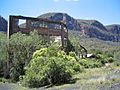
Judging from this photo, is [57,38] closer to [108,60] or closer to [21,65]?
[108,60]

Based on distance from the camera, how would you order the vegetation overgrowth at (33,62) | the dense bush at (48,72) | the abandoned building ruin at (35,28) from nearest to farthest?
the dense bush at (48,72) → the vegetation overgrowth at (33,62) → the abandoned building ruin at (35,28)

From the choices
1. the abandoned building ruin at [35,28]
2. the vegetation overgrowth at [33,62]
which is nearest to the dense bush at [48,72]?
the vegetation overgrowth at [33,62]

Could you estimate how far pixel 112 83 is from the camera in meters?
35.5

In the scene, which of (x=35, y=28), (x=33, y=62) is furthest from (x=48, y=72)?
(x=35, y=28)

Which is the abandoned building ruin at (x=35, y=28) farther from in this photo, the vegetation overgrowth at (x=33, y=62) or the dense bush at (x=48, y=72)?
the dense bush at (x=48, y=72)

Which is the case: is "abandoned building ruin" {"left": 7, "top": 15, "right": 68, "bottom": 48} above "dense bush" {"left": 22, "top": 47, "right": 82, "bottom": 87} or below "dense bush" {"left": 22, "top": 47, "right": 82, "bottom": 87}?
above

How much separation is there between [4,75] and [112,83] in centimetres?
2743

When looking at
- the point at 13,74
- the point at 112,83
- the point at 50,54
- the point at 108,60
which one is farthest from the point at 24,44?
the point at 108,60

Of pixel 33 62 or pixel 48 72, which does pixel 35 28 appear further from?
pixel 48 72

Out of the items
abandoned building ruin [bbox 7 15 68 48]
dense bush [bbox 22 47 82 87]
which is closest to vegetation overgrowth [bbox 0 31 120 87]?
dense bush [bbox 22 47 82 87]

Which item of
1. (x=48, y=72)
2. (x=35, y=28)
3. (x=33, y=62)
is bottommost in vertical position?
(x=48, y=72)

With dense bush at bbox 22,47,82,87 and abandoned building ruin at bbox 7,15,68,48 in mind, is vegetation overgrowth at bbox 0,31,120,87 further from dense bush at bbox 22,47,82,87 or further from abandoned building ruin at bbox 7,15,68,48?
abandoned building ruin at bbox 7,15,68,48

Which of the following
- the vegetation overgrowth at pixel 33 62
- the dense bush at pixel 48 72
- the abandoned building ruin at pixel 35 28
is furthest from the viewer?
the abandoned building ruin at pixel 35 28

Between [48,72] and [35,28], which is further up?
[35,28]
